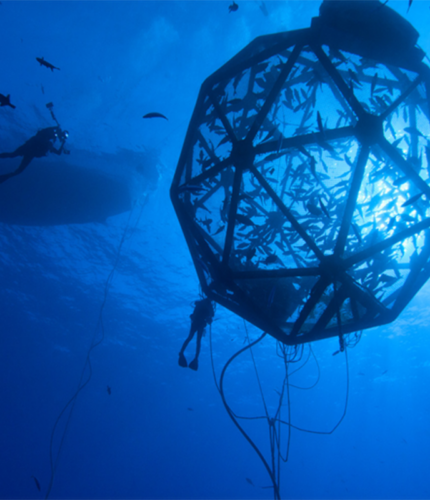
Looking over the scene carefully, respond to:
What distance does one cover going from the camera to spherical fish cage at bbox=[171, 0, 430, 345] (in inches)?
122

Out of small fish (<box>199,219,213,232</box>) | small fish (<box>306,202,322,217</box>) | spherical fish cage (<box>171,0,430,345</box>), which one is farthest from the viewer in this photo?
small fish (<box>199,219,213,232</box>)

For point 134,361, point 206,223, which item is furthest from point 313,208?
point 134,361

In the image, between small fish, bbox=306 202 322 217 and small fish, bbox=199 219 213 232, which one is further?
small fish, bbox=199 219 213 232

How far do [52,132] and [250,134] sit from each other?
17.7 feet

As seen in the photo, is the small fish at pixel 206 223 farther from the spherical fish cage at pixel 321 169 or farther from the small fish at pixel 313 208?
the small fish at pixel 313 208

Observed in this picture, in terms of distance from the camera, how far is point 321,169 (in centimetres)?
439

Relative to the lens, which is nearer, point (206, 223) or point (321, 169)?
point (206, 223)

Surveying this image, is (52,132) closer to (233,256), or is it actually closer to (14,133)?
(233,256)

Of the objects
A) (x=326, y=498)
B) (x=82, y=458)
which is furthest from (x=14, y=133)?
(x=326, y=498)

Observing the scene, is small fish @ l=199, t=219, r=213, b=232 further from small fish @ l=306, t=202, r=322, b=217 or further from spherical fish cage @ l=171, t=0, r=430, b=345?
small fish @ l=306, t=202, r=322, b=217

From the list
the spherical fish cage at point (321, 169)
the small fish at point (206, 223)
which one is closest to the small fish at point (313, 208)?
the spherical fish cage at point (321, 169)

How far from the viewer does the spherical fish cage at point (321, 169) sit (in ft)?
10.2

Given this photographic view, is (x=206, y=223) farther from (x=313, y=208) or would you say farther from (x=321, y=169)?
(x=321, y=169)

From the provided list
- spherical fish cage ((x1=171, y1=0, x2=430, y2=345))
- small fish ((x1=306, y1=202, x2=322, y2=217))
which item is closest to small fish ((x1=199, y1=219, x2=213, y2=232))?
spherical fish cage ((x1=171, y1=0, x2=430, y2=345))
